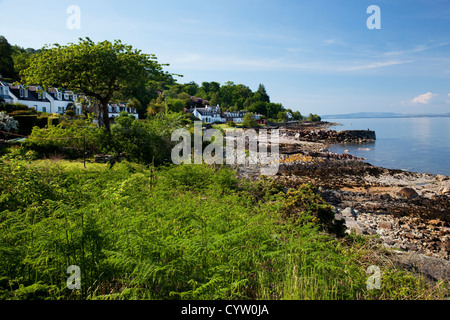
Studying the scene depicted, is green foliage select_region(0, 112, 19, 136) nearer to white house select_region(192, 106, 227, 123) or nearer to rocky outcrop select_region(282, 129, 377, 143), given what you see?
rocky outcrop select_region(282, 129, 377, 143)

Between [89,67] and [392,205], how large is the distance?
17755 mm

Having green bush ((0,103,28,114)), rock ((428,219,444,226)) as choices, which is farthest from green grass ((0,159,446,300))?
green bush ((0,103,28,114))

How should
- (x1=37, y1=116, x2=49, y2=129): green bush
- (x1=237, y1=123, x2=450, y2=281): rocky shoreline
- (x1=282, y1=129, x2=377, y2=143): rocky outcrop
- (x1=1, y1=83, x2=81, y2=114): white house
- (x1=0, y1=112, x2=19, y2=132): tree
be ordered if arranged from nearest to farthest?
(x1=237, y1=123, x2=450, y2=281): rocky shoreline < (x1=0, y1=112, x2=19, y2=132): tree < (x1=37, y1=116, x2=49, y2=129): green bush < (x1=1, y1=83, x2=81, y2=114): white house < (x1=282, y1=129, x2=377, y2=143): rocky outcrop

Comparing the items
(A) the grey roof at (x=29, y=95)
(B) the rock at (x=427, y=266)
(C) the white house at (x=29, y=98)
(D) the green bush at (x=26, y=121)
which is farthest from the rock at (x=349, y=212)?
(A) the grey roof at (x=29, y=95)

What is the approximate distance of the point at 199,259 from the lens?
3.91 m

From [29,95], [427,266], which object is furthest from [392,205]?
[29,95]

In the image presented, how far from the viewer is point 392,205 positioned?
13641 mm

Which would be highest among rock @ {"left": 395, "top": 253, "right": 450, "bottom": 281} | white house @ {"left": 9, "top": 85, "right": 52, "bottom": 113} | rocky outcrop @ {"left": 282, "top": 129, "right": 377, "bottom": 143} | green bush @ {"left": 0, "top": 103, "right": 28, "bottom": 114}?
white house @ {"left": 9, "top": 85, "right": 52, "bottom": 113}

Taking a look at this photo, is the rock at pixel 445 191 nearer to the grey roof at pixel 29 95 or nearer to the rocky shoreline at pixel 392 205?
the rocky shoreline at pixel 392 205

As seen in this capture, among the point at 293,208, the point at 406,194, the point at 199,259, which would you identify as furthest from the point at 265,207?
the point at 406,194

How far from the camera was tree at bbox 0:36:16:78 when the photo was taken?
5234 centimetres

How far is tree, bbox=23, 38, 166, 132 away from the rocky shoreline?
11.4 m

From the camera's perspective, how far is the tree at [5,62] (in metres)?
52.3
